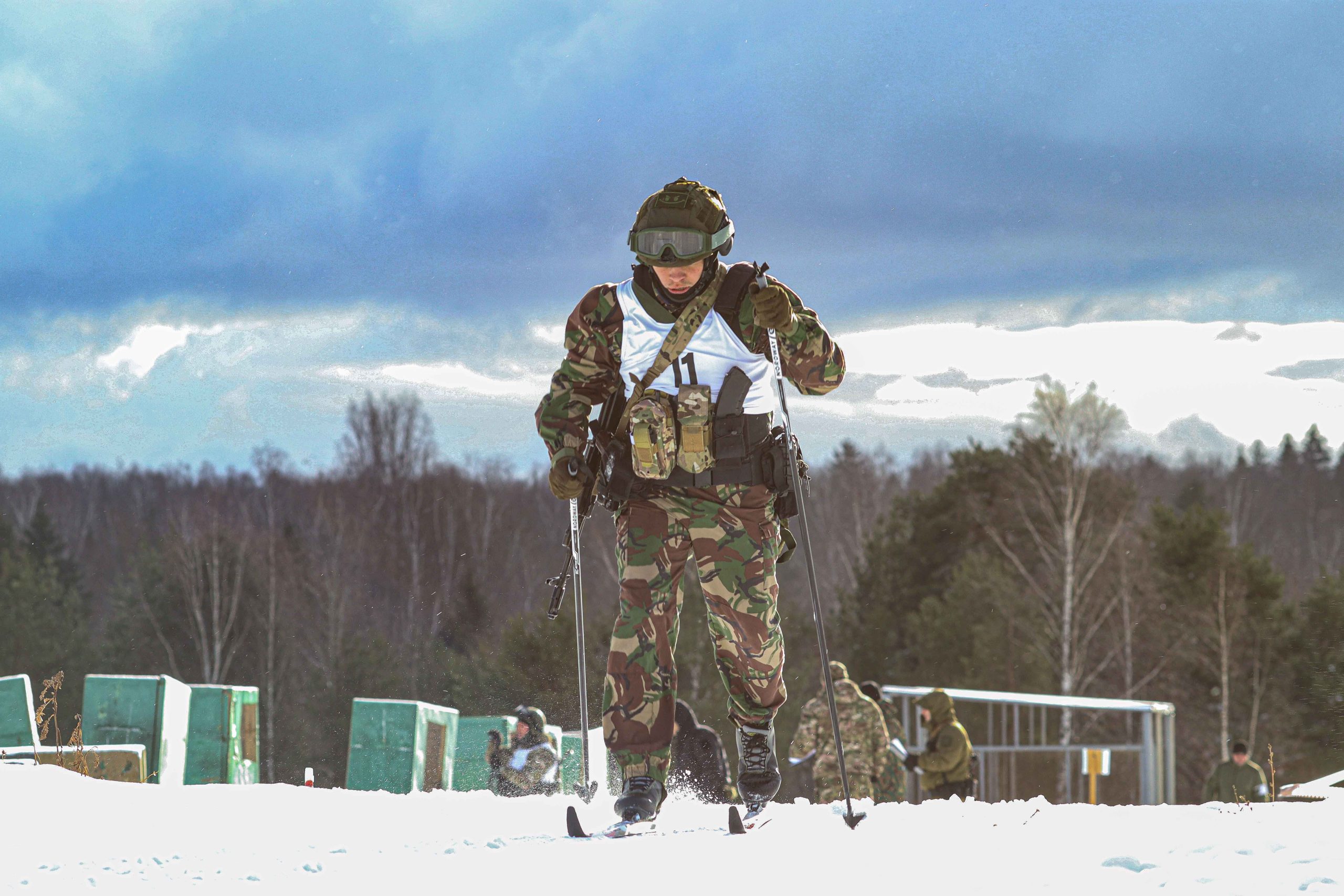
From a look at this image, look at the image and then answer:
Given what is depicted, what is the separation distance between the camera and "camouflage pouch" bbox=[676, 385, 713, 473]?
4.38 meters

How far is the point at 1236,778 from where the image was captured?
1163cm

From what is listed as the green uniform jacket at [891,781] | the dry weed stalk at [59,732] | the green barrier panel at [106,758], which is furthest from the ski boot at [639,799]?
the green uniform jacket at [891,781]

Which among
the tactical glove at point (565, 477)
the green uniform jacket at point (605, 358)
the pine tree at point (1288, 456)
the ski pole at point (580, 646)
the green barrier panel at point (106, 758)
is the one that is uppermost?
the pine tree at point (1288, 456)

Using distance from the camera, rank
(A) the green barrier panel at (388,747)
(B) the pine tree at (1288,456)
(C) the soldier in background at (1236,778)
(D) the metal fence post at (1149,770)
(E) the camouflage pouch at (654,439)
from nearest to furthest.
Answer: (E) the camouflage pouch at (654,439) < (A) the green barrier panel at (388,747) < (C) the soldier in background at (1236,778) < (D) the metal fence post at (1149,770) < (B) the pine tree at (1288,456)

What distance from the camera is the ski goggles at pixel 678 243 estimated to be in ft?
14.6

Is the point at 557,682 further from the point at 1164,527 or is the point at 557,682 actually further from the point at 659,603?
the point at 659,603

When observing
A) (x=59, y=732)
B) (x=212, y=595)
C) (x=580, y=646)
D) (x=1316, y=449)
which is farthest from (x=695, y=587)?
(x=1316, y=449)

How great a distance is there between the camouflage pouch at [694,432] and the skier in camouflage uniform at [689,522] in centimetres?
1

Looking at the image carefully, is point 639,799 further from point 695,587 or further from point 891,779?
point 695,587

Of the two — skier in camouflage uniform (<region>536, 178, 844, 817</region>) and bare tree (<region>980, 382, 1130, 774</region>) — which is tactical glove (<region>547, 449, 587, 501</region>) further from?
bare tree (<region>980, 382, 1130, 774</region>)

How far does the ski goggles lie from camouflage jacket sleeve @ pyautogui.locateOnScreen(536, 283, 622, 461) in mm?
272

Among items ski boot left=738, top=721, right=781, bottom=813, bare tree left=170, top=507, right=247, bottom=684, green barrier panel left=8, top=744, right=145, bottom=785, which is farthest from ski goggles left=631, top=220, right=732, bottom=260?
bare tree left=170, top=507, right=247, bottom=684

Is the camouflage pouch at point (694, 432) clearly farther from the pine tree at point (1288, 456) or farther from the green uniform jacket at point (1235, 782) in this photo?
the pine tree at point (1288, 456)

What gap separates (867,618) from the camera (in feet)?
113
